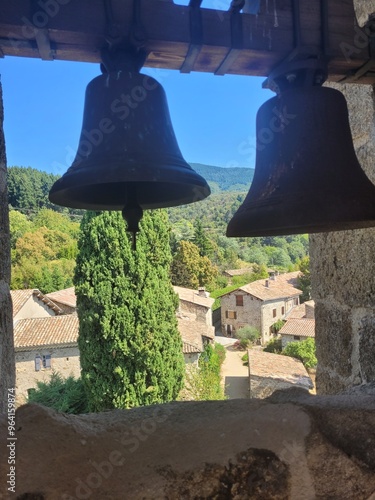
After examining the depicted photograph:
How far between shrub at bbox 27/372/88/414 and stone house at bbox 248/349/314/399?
5210 mm

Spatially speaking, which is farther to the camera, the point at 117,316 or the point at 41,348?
the point at 41,348

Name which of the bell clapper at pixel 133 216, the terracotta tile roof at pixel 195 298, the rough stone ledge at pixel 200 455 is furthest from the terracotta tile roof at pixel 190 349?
the rough stone ledge at pixel 200 455

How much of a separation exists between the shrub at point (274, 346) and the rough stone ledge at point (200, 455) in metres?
22.3

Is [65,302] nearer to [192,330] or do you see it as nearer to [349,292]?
[192,330]

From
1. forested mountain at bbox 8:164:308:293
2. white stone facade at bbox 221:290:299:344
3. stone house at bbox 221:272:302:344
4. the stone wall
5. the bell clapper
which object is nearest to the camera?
the bell clapper

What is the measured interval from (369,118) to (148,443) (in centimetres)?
120

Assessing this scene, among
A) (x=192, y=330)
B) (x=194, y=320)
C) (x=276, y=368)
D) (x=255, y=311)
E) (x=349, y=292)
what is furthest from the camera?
(x=255, y=311)

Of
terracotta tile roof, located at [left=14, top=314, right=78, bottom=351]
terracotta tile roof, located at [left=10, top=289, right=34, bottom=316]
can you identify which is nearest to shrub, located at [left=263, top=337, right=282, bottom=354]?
terracotta tile roof, located at [left=14, top=314, right=78, bottom=351]

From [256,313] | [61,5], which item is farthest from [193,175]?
[256,313]

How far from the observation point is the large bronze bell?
0.98 metres

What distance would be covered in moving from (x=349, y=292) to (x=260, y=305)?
75.4 ft

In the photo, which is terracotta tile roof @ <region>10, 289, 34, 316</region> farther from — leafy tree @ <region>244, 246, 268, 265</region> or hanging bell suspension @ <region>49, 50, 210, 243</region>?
leafy tree @ <region>244, 246, 268, 265</region>

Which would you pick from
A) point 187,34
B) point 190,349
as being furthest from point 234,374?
point 187,34

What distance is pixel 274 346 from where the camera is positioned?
74.3 ft
